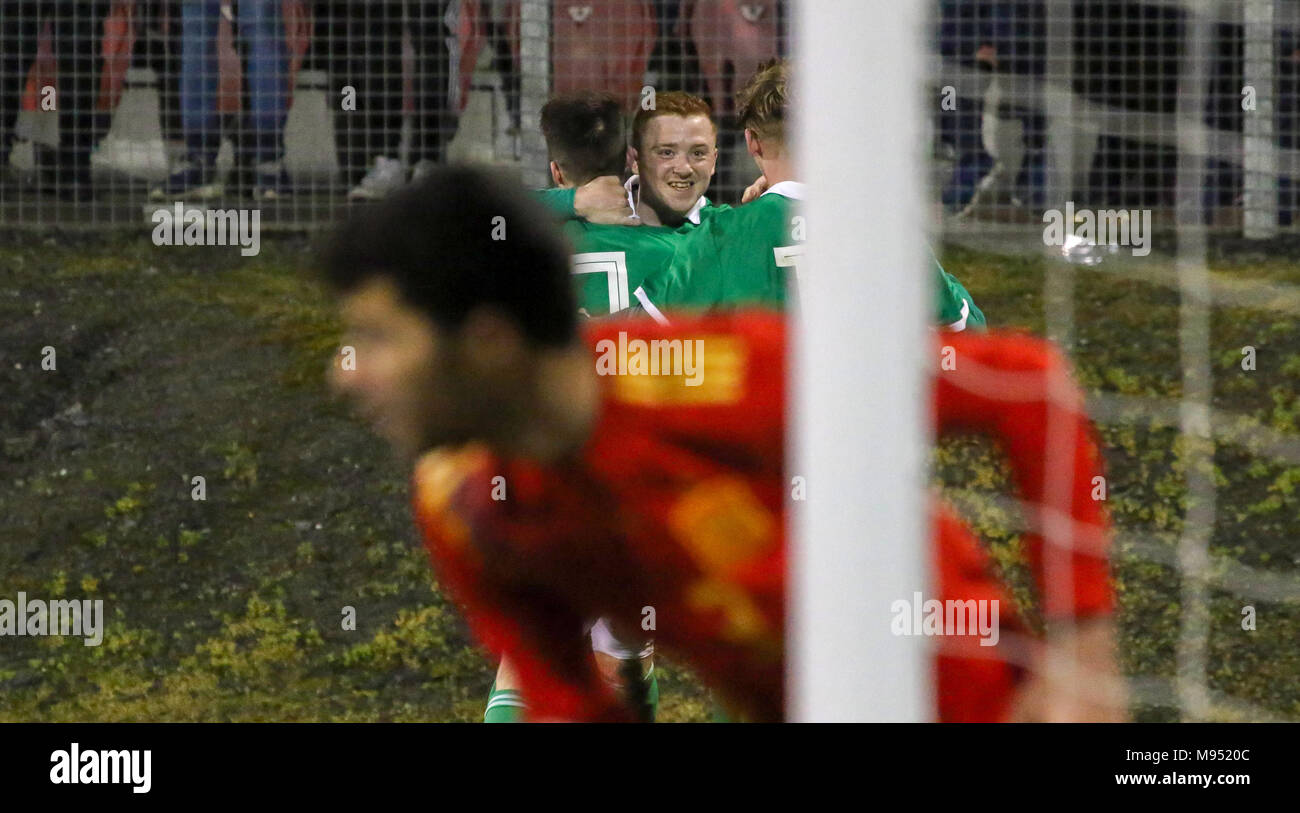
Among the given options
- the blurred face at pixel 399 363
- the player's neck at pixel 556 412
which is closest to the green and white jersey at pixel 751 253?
the player's neck at pixel 556 412

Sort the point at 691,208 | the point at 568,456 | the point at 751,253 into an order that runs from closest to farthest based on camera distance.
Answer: the point at 568,456, the point at 751,253, the point at 691,208

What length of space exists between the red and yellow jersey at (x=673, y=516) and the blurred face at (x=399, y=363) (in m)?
0.13

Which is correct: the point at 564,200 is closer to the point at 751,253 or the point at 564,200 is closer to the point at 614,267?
the point at 614,267

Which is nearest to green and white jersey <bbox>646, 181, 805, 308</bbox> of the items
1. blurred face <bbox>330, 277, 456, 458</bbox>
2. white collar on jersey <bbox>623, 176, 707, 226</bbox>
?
white collar on jersey <bbox>623, 176, 707, 226</bbox>

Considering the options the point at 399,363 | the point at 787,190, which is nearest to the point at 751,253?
the point at 787,190

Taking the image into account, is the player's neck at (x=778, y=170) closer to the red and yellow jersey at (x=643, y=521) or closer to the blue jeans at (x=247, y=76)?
the red and yellow jersey at (x=643, y=521)

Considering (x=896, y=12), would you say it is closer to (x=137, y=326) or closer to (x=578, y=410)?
(x=578, y=410)

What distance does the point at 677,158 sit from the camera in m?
4.34

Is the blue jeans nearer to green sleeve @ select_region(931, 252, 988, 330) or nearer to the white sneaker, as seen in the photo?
the white sneaker

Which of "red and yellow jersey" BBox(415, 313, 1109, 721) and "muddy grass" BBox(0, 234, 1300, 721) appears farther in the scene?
"muddy grass" BBox(0, 234, 1300, 721)

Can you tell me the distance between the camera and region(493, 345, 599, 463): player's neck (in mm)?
1909

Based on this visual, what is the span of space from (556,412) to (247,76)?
625 centimetres

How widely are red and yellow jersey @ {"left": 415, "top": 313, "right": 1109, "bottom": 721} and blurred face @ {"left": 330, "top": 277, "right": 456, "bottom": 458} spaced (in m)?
0.13

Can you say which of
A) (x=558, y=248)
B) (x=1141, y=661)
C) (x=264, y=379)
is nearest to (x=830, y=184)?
(x=558, y=248)
